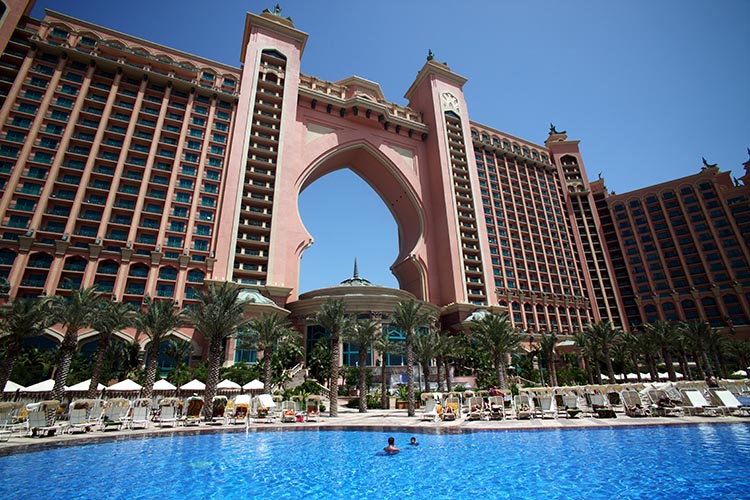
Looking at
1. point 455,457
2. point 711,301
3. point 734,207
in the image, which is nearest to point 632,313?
point 711,301

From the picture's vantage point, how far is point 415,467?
1105cm

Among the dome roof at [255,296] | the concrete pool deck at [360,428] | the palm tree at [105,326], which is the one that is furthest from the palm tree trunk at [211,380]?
the dome roof at [255,296]

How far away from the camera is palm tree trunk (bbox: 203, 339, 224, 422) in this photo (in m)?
21.3

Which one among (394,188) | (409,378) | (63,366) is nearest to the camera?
(63,366)

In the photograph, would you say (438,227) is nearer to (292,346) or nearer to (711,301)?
(292,346)

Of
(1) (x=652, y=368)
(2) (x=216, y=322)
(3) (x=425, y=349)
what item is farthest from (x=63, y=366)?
(1) (x=652, y=368)

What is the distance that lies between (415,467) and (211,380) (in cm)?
1549

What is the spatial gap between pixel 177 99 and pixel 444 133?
139ft

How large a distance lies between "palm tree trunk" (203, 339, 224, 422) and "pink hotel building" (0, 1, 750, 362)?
16.9m

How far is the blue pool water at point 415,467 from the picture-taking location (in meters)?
8.78

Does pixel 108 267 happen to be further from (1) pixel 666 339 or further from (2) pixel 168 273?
(1) pixel 666 339

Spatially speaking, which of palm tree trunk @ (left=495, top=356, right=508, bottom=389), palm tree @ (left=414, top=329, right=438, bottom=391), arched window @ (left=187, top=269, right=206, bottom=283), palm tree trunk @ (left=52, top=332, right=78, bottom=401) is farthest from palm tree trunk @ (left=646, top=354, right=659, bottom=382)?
palm tree trunk @ (left=52, top=332, right=78, bottom=401)

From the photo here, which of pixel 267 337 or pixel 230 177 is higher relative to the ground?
pixel 230 177

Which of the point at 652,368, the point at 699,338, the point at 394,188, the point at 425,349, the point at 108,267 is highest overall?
the point at 394,188
